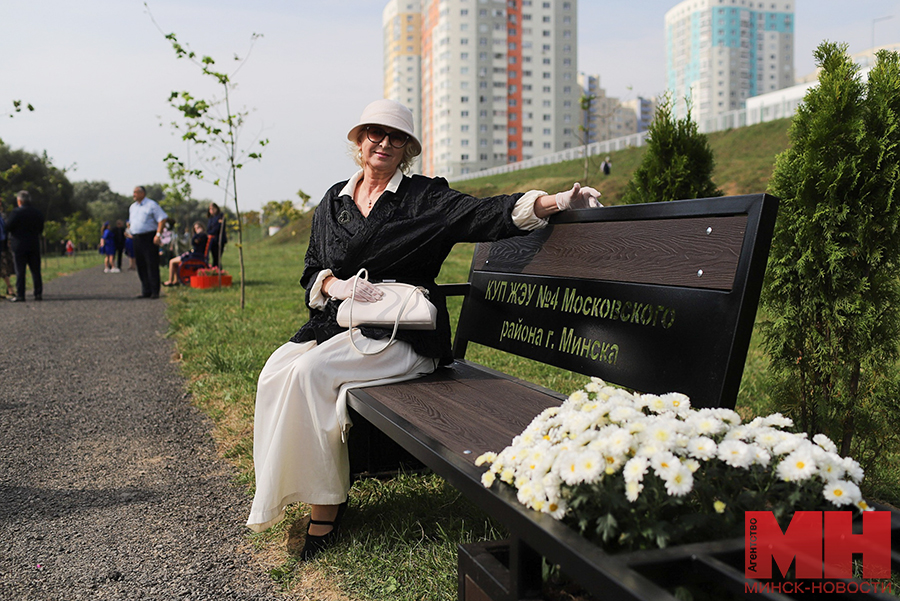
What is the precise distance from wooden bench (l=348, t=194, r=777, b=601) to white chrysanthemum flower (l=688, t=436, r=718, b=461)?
9.2 inches

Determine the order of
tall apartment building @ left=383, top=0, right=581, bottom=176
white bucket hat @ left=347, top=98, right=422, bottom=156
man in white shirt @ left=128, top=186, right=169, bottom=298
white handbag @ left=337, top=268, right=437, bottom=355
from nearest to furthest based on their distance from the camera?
A: 1. white handbag @ left=337, top=268, right=437, bottom=355
2. white bucket hat @ left=347, top=98, right=422, bottom=156
3. man in white shirt @ left=128, top=186, right=169, bottom=298
4. tall apartment building @ left=383, top=0, right=581, bottom=176

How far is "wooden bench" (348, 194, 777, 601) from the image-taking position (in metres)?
1.74

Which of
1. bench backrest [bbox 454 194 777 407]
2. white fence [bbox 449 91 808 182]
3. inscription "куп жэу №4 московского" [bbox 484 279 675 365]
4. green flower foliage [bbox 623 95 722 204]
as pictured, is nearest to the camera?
bench backrest [bbox 454 194 777 407]

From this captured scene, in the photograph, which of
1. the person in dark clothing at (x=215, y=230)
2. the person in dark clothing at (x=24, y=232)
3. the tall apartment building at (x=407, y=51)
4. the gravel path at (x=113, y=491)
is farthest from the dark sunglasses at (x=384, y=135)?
the tall apartment building at (x=407, y=51)

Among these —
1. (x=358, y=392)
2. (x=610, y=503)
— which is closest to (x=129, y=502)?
(x=358, y=392)

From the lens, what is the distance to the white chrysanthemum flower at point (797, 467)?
1.57 metres

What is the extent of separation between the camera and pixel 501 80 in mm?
90812

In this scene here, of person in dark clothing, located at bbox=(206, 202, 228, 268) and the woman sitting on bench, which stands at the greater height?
person in dark clothing, located at bbox=(206, 202, 228, 268)

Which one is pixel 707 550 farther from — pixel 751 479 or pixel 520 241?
pixel 520 241

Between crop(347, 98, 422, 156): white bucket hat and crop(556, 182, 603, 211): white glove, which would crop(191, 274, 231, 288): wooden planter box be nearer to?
crop(347, 98, 422, 156): white bucket hat

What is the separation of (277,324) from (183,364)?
68.9 inches

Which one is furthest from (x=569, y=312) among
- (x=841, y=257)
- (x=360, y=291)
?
(x=841, y=257)

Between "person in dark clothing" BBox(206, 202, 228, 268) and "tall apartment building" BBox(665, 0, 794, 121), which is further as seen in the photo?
"tall apartment building" BBox(665, 0, 794, 121)

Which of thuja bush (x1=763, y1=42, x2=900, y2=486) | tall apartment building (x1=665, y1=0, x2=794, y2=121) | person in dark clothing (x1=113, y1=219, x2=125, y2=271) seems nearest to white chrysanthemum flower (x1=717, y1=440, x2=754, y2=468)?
thuja bush (x1=763, y1=42, x2=900, y2=486)
